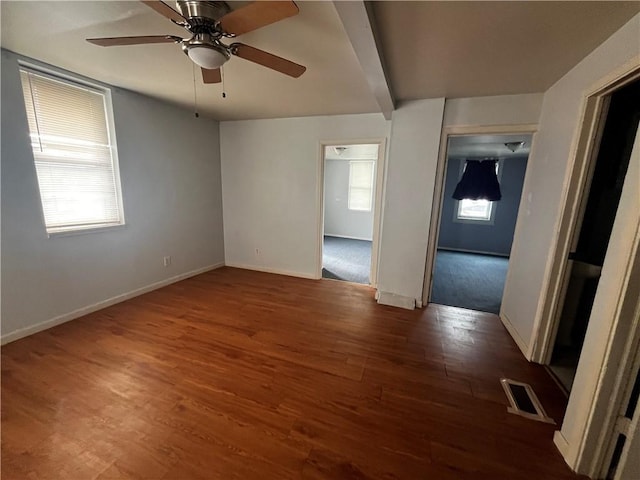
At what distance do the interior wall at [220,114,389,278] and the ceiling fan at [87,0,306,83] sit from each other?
2119mm

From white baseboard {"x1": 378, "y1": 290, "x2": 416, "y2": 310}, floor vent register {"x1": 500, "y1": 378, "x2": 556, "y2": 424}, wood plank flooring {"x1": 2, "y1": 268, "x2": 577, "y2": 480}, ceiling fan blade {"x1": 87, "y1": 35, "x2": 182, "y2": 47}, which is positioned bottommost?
wood plank flooring {"x1": 2, "y1": 268, "x2": 577, "y2": 480}

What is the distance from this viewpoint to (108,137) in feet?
9.07

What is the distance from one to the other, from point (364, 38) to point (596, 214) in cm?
221

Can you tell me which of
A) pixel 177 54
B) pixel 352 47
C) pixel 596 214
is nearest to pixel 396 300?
pixel 596 214

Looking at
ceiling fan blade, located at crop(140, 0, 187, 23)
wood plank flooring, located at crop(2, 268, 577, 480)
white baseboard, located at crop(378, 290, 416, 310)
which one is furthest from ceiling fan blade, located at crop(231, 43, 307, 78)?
white baseboard, located at crop(378, 290, 416, 310)

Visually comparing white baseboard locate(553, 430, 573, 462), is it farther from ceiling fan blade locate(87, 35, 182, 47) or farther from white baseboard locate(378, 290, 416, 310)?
ceiling fan blade locate(87, 35, 182, 47)

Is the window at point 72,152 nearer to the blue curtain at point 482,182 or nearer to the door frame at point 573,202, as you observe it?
the door frame at point 573,202

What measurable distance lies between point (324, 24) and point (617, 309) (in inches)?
85.3

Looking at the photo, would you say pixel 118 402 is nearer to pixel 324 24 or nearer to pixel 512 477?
pixel 512 477

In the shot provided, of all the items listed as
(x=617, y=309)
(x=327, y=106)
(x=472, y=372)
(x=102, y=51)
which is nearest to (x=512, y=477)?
(x=472, y=372)

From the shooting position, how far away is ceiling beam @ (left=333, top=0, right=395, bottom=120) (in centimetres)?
115

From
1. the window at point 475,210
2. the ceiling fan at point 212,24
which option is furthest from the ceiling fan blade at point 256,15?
the window at point 475,210

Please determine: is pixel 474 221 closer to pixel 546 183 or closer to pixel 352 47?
pixel 546 183

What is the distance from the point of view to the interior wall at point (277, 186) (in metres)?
3.67
